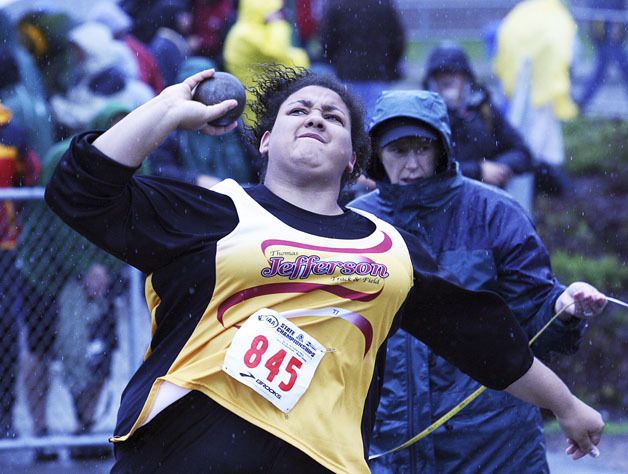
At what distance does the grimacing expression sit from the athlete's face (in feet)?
3.05

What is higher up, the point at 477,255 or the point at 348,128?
the point at 348,128

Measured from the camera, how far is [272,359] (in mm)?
3725

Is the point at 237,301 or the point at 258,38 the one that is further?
the point at 258,38

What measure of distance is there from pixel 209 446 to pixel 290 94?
1.33m

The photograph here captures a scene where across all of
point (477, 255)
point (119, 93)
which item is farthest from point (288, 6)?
point (477, 255)

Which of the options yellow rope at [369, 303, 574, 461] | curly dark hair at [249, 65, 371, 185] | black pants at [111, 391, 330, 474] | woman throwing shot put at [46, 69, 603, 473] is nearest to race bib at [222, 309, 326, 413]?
woman throwing shot put at [46, 69, 603, 473]

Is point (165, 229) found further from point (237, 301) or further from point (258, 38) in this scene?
point (258, 38)

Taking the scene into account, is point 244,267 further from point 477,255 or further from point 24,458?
point 24,458

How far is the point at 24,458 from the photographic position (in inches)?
313

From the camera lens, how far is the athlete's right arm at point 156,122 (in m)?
3.65

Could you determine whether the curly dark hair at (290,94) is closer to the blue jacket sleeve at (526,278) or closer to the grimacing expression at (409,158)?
the grimacing expression at (409,158)

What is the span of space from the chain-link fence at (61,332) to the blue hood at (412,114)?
2636 mm

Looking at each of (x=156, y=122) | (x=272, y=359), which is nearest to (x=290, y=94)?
(x=156, y=122)

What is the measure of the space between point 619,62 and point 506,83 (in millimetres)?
4508
